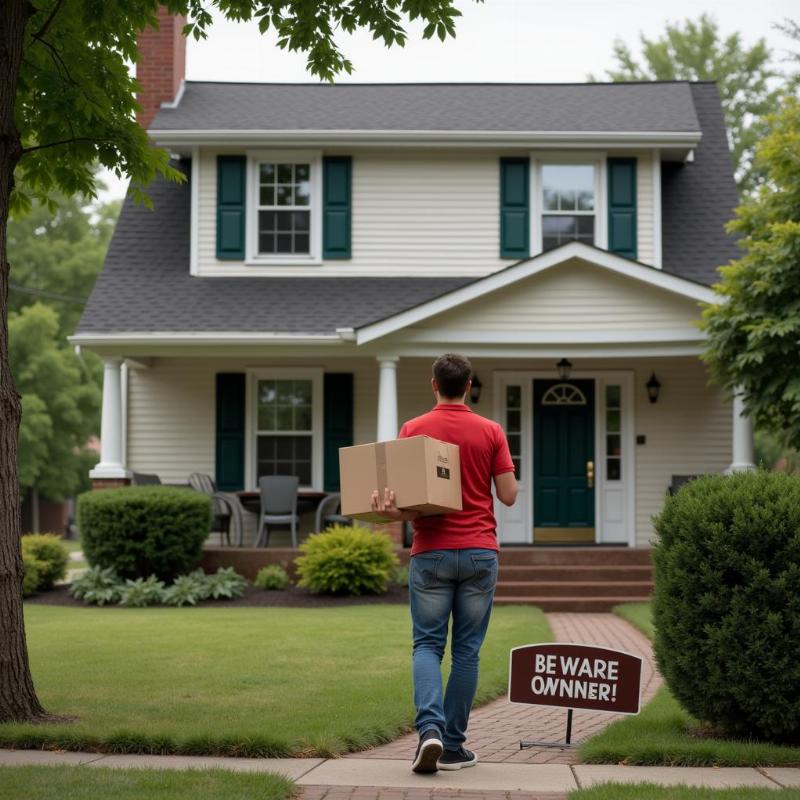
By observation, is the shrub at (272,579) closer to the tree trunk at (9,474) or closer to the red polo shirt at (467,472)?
the tree trunk at (9,474)

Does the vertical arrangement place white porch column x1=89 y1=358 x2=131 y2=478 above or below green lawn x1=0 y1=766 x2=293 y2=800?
above

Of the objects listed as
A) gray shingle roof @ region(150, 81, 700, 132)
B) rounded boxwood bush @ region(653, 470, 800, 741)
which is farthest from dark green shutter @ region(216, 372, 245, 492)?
rounded boxwood bush @ region(653, 470, 800, 741)

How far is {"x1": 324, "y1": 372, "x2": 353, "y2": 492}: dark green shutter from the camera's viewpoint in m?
16.5

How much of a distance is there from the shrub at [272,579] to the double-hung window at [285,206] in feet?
15.3

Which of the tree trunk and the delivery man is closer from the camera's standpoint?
the delivery man

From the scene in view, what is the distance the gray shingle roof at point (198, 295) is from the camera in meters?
15.6

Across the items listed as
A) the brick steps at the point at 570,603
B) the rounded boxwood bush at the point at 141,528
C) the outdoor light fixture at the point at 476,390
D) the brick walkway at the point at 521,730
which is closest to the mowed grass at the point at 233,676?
the brick walkway at the point at 521,730

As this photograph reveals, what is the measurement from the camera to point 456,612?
563cm

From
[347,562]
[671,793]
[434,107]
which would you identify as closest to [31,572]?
[347,562]

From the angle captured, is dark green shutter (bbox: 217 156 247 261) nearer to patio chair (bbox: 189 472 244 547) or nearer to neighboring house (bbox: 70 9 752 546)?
neighboring house (bbox: 70 9 752 546)

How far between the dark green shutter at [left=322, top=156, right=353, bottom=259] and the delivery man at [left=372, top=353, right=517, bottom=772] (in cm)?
1136

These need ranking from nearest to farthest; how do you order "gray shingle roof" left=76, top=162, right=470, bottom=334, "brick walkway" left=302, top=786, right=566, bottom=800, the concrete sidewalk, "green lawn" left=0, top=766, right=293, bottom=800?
"green lawn" left=0, top=766, right=293, bottom=800 → "brick walkway" left=302, top=786, right=566, bottom=800 → the concrete sidewalk → "gray shingle roof" left=76, top=162, right=470, bottom=334

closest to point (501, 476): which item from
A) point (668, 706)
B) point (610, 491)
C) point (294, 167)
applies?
point (668, 706)

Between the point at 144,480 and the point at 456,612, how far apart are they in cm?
1060
